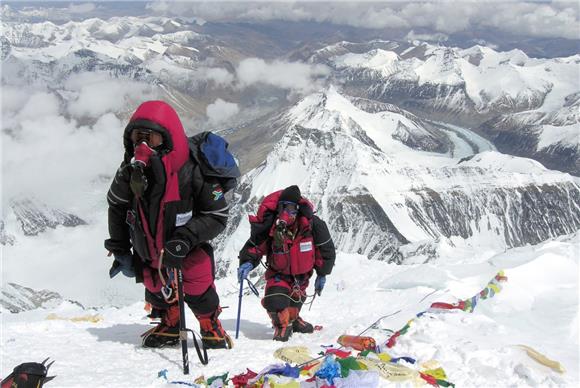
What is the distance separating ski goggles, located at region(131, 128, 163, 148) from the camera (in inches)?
256

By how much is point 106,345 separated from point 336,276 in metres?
11.3

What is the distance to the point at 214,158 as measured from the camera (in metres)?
6.84

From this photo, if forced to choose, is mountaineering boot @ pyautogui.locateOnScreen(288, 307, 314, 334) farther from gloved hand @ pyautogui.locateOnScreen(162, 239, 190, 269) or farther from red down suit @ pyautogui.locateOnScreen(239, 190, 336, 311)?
gloved hand @ pyautogui.locateOnScreen(162, 239, 190, 269)

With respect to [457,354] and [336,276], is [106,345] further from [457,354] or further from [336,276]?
[336,276]

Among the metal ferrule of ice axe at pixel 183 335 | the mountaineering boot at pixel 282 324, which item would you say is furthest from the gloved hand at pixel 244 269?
the metal ferrule of ice axe at pixel 183 335

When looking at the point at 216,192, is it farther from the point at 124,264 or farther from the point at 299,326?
the point at 299,326

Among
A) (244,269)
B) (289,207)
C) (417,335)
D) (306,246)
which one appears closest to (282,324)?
(244,269)

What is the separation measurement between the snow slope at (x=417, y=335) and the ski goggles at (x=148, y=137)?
10.1ft

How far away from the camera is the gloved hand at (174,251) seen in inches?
263

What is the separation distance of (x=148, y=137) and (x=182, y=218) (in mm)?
1188

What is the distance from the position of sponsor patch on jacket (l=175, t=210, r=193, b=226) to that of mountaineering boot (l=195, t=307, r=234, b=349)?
2.11m

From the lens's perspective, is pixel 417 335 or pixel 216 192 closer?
pixel 216 192

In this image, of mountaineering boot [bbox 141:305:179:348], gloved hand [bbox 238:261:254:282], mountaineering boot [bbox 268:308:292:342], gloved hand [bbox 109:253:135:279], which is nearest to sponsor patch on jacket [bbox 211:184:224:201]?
gloved hand [bbox 109:253:135:279]

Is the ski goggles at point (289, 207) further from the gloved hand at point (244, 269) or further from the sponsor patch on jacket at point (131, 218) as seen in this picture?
the sponsor patch on jacket at point (131, 218)
